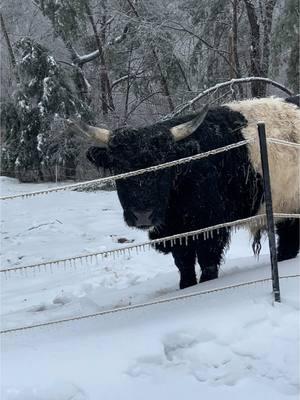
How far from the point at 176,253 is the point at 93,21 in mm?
13932

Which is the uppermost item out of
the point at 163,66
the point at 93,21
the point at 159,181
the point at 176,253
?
the point at 93,21

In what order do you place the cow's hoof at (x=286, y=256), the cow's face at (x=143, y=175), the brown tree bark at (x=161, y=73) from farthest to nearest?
the brown tree bark at (x=161, y=73) < the cow's hoof at (x=286, y=256) < the cow's face at (x=143, y=175)

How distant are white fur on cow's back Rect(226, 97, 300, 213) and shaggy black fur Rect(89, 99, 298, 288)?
0.14m

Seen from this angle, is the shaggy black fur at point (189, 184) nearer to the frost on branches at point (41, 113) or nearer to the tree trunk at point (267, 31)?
the tree trunk at point (267, 31)

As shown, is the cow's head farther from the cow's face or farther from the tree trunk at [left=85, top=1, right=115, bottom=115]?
the tree trunk at [left=85, top=1, right=115, bottom=115]

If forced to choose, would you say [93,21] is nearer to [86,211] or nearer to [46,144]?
[46,144]

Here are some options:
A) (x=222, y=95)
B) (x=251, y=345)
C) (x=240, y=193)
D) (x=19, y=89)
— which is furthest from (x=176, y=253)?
(x=19, y=89)

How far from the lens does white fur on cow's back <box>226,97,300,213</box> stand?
207 inches

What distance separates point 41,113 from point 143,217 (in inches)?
532

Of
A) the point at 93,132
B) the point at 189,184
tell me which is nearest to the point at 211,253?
the point at 189,184

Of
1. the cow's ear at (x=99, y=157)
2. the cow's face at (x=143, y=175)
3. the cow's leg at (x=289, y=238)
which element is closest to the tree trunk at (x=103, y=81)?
the cow's leg at (x=289, y=238)

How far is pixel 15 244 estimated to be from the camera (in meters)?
9.36

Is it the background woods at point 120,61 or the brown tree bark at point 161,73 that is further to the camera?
the brown tree bark at point 161,73

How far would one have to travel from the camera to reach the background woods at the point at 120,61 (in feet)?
45.4
